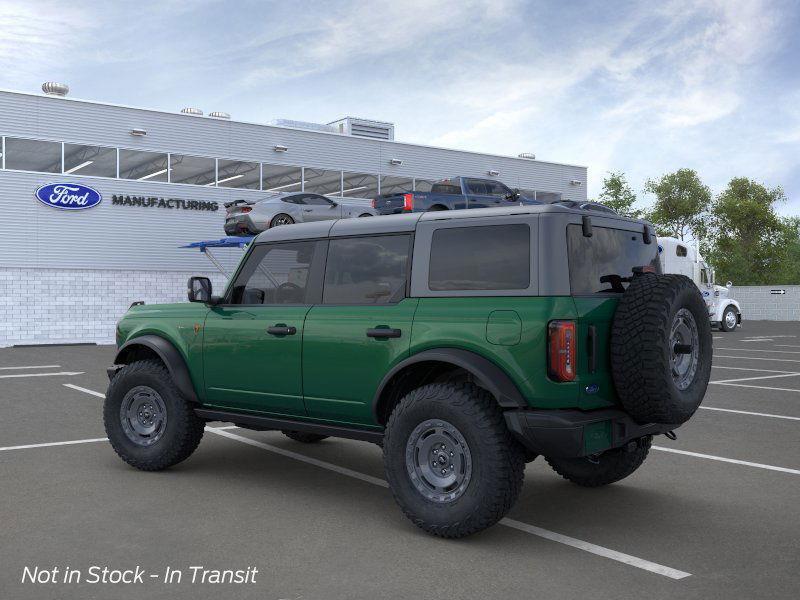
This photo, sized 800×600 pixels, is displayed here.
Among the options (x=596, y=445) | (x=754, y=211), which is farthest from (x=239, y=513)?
(x=754, y=211)

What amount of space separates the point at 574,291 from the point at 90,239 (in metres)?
25.7

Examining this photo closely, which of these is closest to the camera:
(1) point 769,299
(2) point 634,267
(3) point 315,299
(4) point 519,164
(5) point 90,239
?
(2) point 634,267

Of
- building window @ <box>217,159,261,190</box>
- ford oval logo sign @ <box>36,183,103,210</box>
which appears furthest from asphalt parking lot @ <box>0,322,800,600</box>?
building window @ <box>217,159,261,190</box>

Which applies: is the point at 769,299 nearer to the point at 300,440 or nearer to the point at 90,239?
the point at 90,239

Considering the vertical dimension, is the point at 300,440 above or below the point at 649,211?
below

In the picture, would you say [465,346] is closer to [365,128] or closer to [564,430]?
[564,430]

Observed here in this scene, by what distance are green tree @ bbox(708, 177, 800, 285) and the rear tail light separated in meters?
60.8

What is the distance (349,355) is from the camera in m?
5.61

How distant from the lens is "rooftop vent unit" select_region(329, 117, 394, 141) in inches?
1364

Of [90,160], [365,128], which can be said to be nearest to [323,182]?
[365,128]

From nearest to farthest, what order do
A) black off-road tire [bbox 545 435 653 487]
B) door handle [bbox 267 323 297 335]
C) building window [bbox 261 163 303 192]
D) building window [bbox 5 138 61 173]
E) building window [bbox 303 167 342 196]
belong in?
door handle [bbox 267 323 297 335]
black off-road tire [bbox 545 435 653 487]
building window [bbox 5 138 61 173]
building window [bbox 261 163 303 192]
building window [bbox 303 167 342 196]

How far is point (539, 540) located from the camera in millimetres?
5000

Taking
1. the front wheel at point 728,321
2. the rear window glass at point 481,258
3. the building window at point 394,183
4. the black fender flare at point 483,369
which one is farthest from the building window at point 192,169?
the black fender flare at point 483,369

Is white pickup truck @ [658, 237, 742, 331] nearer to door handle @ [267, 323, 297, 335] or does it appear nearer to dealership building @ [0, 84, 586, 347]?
dealership building @ [0, 84, 586, 347]
